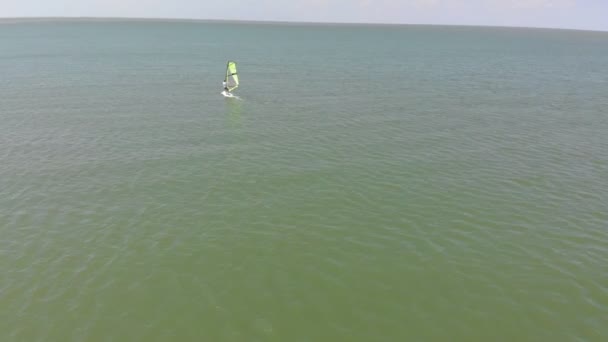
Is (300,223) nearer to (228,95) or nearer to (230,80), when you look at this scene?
(228,95)

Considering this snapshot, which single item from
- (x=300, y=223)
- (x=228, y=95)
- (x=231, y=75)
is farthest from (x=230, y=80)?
(x=300, y=223)

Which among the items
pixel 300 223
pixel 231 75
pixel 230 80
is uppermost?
pixel 231 75

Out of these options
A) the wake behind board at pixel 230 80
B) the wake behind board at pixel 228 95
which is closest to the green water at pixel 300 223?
the wake behind board at pixel 228 95

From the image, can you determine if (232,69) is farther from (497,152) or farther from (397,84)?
(497,152)

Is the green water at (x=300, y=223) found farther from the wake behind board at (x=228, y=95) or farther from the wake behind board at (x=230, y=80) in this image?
the wake behind board at (x=230, y=80)

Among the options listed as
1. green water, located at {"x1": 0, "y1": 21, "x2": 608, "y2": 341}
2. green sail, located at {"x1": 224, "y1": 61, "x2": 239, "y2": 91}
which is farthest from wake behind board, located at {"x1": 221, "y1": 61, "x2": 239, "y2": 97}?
green water, located at {"x1": 0, "y1": 21, "x2": 608, "y2": 341}

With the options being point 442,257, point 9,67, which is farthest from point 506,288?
point 9,67

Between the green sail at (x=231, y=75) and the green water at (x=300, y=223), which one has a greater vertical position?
the green sail at (x=231, y=75)

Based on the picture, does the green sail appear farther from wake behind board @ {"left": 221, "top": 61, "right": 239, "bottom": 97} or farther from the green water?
the green water

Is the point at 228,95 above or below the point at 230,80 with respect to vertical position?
below
